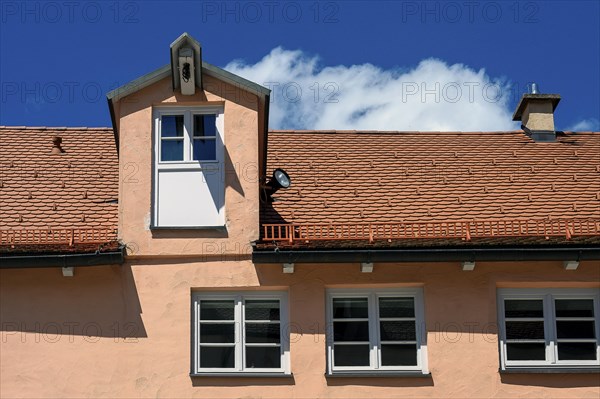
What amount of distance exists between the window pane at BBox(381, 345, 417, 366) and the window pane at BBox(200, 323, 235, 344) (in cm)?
236

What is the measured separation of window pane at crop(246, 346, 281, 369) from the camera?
1656 cm

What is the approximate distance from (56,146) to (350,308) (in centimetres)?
736

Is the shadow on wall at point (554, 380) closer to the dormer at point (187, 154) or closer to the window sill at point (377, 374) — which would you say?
the window sill at point (377, 374)

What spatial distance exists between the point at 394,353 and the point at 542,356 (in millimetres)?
2302

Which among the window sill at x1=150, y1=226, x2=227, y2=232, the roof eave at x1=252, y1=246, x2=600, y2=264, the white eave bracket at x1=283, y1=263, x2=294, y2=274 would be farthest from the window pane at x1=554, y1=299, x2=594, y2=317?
the window sill at x1=150, y1=226, x2=227, y2=232

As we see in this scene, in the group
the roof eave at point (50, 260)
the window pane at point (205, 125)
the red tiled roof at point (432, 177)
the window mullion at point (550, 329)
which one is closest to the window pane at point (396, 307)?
the red tiled roof at point (432, 177)

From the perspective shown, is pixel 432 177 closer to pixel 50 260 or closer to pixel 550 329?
pixel 550 329

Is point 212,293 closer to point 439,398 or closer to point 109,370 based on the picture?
point 109,370

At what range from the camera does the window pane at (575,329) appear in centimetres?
1691

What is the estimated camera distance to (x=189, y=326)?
54.4 ft

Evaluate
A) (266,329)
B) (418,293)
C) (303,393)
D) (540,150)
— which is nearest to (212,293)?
(266,329)

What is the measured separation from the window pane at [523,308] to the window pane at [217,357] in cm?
435

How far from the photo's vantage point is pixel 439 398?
645 inches

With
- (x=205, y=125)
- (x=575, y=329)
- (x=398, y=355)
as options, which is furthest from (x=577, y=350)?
(x=205, y=125)
